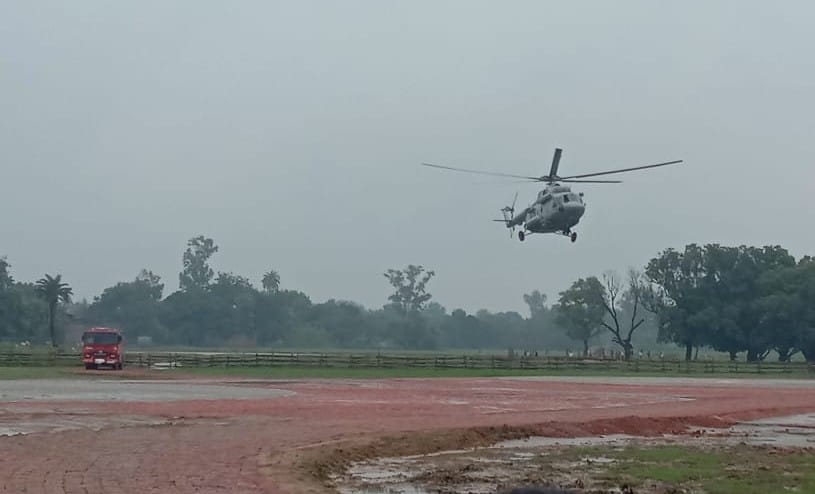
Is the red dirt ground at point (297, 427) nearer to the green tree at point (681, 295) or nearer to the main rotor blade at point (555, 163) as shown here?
the main rotor blade at point (555, 163)

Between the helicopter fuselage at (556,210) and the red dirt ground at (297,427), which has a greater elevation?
the helicopter fuselage at (556,210)

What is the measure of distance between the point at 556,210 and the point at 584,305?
74755 mm

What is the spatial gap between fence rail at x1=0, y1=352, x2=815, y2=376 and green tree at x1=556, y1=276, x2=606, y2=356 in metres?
38.4

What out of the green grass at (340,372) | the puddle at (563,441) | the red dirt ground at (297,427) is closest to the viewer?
the red dirt ground at (297,427)

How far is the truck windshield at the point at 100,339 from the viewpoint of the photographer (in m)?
62.9

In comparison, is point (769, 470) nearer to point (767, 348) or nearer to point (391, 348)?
point (767, 348)

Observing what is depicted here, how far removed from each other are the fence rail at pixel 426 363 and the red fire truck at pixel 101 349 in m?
4.78

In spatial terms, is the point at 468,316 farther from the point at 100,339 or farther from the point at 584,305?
the point at 100,339

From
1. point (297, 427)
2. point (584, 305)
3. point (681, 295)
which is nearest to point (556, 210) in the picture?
point (297, 427)

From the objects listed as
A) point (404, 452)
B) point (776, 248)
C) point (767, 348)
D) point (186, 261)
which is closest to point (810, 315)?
point (767, 348)

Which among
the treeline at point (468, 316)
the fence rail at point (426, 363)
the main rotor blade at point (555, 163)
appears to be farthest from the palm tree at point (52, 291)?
the main rotor blade at point (555, 163)

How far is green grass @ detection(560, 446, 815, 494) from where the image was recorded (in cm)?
1642

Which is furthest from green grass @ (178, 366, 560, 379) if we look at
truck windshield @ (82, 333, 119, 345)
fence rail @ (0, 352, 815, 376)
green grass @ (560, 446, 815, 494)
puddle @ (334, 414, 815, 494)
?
green grass @ (560, 446, 815, 494)

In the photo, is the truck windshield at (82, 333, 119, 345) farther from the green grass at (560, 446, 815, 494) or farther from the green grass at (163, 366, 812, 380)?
the green grass at (560, 446, 815, 494)
